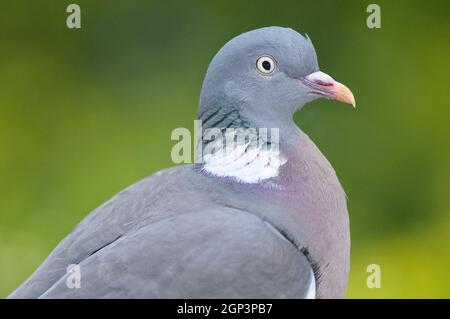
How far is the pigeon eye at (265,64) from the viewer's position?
11.4ft

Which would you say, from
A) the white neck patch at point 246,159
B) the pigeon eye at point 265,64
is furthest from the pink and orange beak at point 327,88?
the white neck patch at point 246,159

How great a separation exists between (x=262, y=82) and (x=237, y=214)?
0.52m

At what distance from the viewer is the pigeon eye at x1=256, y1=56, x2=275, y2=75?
3.48 m

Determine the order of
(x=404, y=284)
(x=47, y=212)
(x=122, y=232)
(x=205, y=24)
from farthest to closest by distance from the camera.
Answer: (x=205, y=24) → (x=47, y=212) → (x=404, y=284) → (x=122, y=232)

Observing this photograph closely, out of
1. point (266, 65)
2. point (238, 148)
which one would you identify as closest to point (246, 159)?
point (238, 148)

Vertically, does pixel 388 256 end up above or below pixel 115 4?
below

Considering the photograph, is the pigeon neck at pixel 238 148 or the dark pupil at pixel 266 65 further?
the dark pupil at pixel 266 65

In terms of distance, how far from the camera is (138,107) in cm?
574

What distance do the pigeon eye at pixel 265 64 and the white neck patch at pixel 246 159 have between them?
25cm

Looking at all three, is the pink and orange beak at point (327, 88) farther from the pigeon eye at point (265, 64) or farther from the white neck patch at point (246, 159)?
the white neck patch at point (246, 159)

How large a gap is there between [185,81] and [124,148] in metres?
0.55

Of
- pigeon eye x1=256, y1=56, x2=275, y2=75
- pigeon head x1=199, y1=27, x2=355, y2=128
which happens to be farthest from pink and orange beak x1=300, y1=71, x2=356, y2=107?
pigeon eye x1=256, y1=56, x2=275, y2=75

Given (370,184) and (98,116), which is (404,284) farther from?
(98,116)
